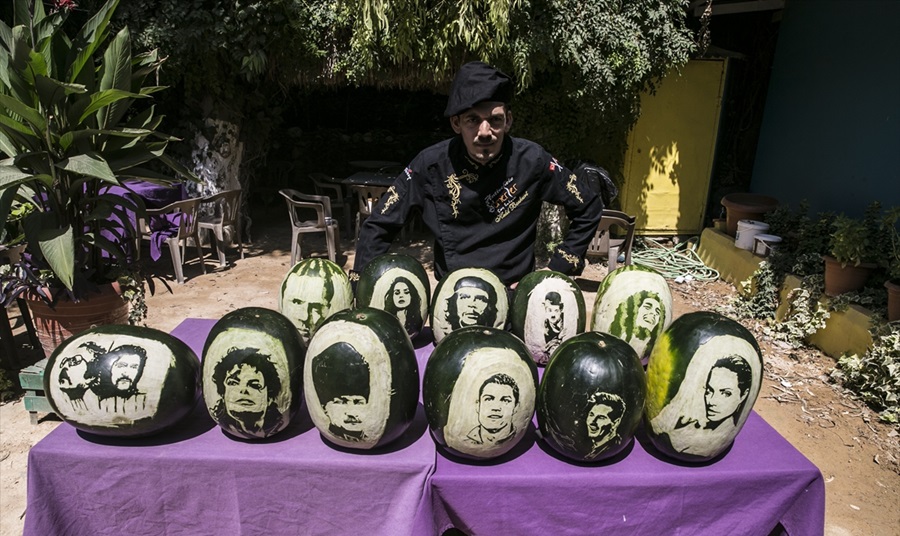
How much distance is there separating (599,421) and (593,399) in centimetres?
6

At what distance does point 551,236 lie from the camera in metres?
8.18

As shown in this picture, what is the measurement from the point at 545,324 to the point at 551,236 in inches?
244

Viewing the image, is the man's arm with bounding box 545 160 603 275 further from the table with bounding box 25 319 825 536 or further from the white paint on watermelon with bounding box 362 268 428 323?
the table with bounding box 25 319 825 536

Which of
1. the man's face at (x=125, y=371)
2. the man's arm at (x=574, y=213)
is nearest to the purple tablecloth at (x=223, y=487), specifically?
the man's face at (x=125, y=371)

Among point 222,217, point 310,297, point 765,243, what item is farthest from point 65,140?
point 765,243

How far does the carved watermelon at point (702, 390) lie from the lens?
66.1 inches

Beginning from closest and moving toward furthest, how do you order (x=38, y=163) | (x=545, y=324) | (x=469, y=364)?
(x=469, y=364) < (x=545, y=324) < (x=38, y=163)

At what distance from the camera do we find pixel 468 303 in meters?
2.14

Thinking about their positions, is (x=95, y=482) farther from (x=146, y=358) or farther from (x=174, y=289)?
(x=174, y=289)

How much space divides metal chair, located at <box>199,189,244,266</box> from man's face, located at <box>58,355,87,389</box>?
610cm

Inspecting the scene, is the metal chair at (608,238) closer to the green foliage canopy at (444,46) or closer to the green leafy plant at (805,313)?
the green foliage canopy at (444,46)

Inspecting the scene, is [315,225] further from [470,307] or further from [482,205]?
[470,307]

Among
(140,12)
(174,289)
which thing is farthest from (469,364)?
(140,12)

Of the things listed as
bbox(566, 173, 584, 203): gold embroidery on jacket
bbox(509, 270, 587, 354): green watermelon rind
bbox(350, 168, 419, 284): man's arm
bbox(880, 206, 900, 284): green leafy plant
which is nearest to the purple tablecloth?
bbox(509, 270, 587, 354): green watermelon rind
